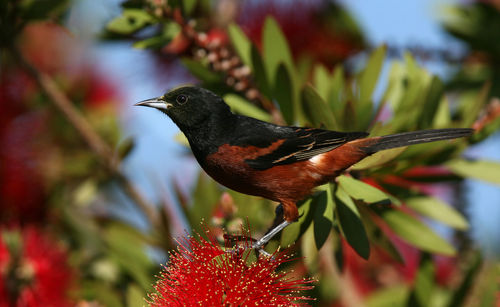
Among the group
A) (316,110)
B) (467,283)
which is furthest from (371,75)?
(467,283)

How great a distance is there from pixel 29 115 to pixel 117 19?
0.74 metres

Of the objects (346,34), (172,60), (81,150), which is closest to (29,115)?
(81,150)

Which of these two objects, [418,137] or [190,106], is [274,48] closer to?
[190,106]

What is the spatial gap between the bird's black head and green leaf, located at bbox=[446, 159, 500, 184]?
61cm

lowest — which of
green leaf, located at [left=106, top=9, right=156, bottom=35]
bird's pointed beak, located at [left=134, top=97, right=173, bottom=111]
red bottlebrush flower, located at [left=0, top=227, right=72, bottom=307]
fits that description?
red bottlebrush flower, located at [left=0, top=227, right=72, bottom=307]

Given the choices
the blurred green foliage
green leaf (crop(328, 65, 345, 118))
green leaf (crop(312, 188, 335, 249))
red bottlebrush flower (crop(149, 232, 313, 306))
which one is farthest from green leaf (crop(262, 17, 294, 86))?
red bottlebrush flower (crop(149, 232, 313, 306))

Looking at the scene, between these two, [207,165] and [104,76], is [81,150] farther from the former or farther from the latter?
[207,165]

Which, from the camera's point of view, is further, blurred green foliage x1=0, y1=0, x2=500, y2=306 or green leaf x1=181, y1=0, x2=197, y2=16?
green leaf x1=181, y1=0, x2=197, y2=16

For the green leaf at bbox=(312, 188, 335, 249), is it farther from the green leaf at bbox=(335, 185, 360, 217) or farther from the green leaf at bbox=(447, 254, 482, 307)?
the green leaf at bbox=(447, 254, 482, 307)

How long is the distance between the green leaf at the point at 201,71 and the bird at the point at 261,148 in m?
0.19

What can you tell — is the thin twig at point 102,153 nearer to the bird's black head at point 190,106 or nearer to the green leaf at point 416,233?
the bird's black head at point 190,106

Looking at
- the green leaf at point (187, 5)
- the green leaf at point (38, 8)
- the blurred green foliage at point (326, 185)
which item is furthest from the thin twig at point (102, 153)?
the green leaf at point (187, 5)

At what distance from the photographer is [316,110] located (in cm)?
97

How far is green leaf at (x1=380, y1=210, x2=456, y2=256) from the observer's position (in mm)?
1128
